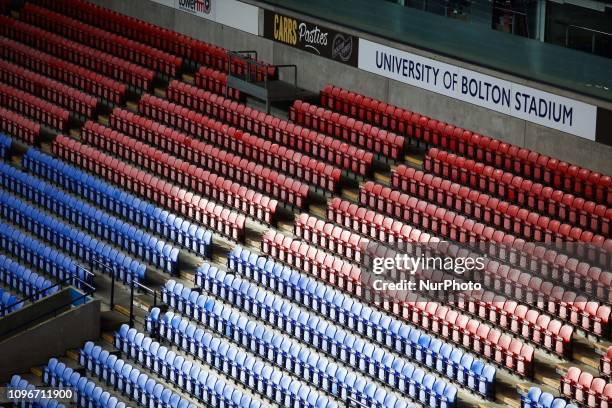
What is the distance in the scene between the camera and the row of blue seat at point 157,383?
65.1 feet

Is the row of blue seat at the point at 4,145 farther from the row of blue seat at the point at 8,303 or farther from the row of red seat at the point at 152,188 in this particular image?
the row of blue seat at the point at 8,303

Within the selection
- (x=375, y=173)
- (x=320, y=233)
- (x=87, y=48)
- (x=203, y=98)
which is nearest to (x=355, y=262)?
(x=320, y=233)

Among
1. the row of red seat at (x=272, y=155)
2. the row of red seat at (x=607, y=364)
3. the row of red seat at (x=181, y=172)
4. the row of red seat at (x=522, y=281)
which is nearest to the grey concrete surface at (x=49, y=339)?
the row of red seat at (x=181, y=172)

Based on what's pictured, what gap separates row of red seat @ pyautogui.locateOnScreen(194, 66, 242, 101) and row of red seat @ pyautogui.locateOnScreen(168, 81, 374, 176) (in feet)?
1.21

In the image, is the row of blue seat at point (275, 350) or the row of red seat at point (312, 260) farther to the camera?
the row of red seat at point (312, 260)

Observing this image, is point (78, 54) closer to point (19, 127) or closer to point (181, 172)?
point (19, 127)

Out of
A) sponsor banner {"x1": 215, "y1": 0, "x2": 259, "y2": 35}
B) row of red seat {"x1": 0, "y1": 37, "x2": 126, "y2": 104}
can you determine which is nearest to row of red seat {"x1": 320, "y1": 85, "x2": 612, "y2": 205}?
sponsor banner {"x1": 215, "y1": 0, "x2": 259, "y2": 35}

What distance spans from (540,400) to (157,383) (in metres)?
5.11

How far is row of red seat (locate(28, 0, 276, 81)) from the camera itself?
2812cm

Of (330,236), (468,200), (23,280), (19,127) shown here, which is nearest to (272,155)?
(330,236)

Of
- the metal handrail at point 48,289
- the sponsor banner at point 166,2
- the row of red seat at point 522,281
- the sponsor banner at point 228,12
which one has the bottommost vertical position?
the metal handrail at point 48,289

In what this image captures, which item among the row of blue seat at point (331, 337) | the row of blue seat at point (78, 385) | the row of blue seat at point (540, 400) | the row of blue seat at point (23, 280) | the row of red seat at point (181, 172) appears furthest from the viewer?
the row of red seat at point (181, 172)

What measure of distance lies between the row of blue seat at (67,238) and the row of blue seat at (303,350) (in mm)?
1015

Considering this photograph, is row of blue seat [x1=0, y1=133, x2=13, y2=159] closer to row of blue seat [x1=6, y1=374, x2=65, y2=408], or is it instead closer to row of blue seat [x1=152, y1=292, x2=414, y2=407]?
row of blue seat [x1=152, y1=292, x2=414, y2=407]
